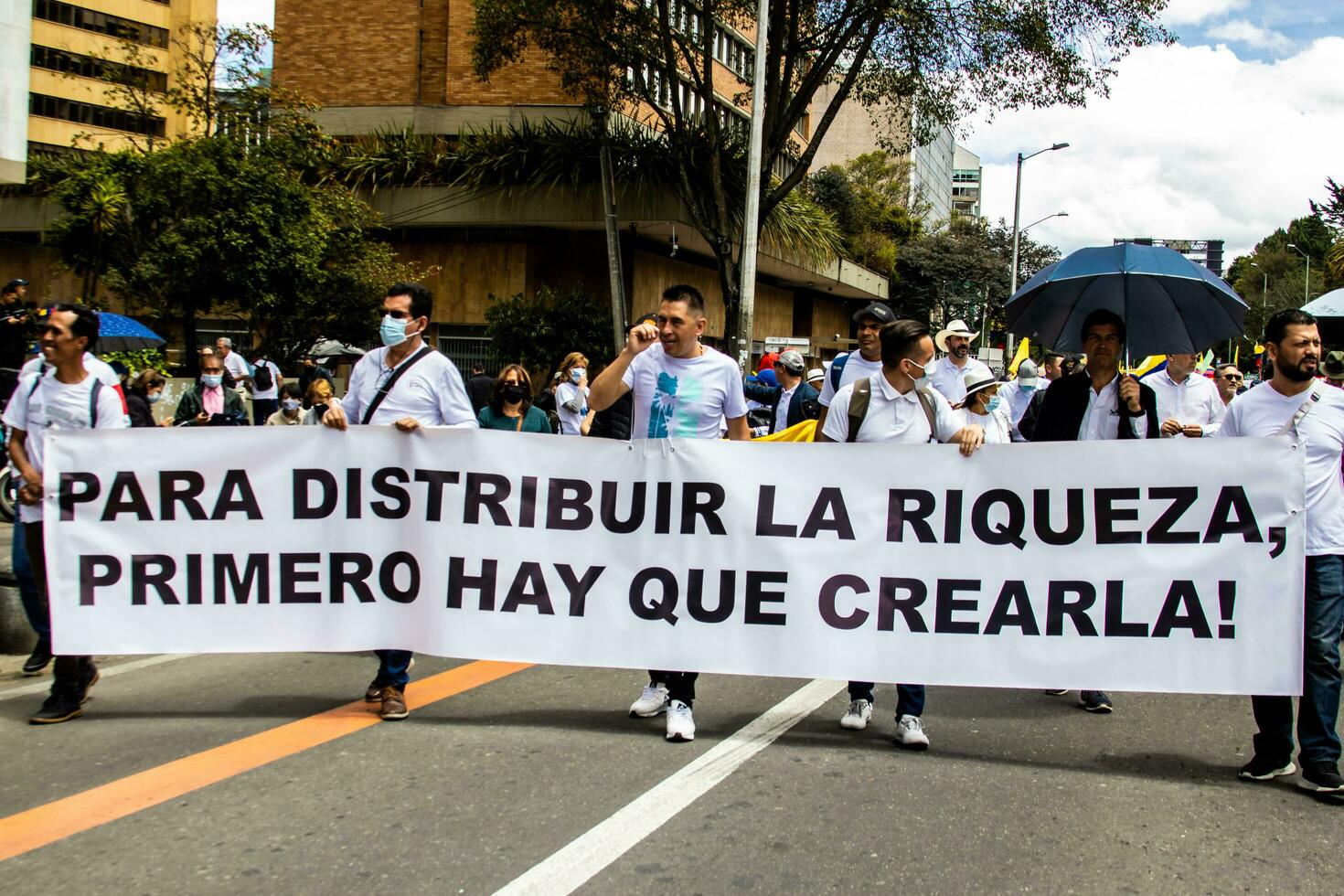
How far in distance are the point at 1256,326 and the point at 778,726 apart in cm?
8548

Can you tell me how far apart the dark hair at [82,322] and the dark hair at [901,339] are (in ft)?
11.2

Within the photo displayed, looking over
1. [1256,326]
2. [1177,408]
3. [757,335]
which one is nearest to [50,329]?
[1177,408]

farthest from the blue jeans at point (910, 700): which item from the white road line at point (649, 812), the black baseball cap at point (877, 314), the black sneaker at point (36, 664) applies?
the black sneaker at point (36, 664)

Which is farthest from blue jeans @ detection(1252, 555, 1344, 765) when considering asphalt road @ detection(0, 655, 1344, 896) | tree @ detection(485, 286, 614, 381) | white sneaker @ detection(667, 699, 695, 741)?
tree @ detection(485, 286, 614, 381)

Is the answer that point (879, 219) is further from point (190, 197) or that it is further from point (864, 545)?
point (864, 545)

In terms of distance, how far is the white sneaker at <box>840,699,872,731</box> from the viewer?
5418mm

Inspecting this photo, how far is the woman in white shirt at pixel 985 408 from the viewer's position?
7230 millimetres

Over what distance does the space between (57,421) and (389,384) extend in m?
1.47

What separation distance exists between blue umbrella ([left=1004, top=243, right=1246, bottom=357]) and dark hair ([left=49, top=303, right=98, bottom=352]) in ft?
Result: 16.0

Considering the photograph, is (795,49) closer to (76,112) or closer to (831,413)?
Answer: (831,413)

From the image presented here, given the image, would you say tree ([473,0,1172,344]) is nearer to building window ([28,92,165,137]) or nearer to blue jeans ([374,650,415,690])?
blue jeans ([374,650,415,690])

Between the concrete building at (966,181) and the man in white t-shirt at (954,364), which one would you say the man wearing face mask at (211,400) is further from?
the concrete building at (966,181)

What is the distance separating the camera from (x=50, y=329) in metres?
5.28

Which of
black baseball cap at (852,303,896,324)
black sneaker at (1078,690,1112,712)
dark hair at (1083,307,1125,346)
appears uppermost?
black baseball cap at (852,303,896,324)
